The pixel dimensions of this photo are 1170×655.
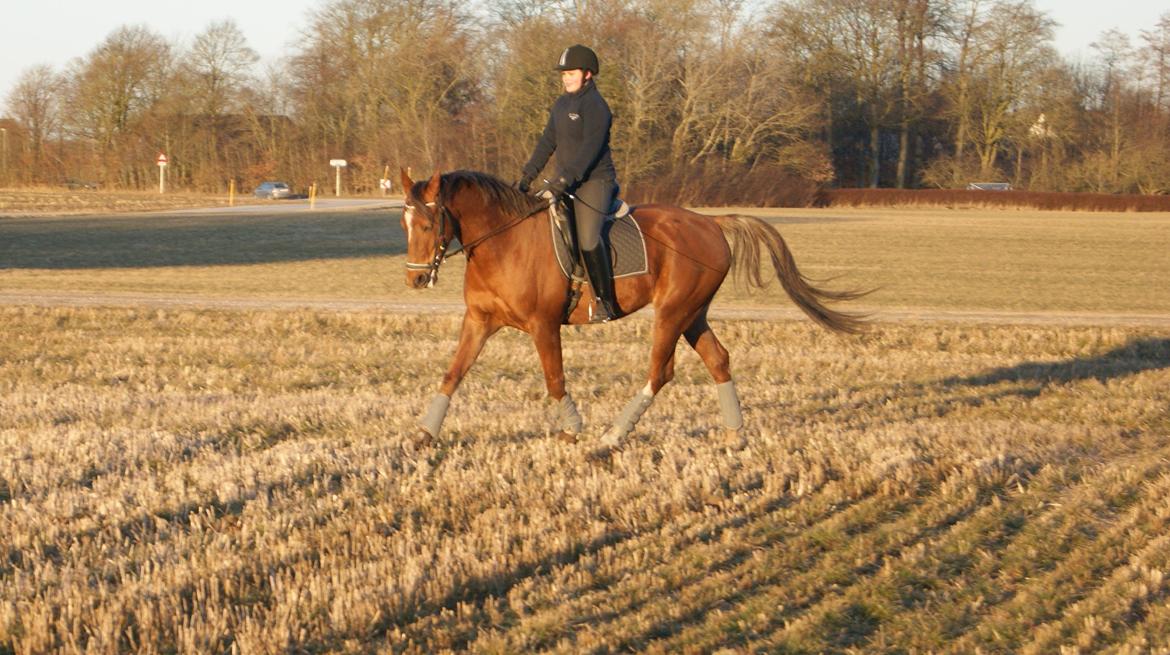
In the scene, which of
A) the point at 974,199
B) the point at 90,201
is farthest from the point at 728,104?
the point at 90,201

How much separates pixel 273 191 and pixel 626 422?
251ft

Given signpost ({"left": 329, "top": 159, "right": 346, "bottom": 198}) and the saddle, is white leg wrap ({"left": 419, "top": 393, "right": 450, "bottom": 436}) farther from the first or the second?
signpost ({"left": 329, "top": 159, "right": 346, "bottom": 198})

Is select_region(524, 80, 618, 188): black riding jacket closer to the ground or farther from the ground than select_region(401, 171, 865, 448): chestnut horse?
farther from the ground

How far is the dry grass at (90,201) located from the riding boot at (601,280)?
4957 centimetres

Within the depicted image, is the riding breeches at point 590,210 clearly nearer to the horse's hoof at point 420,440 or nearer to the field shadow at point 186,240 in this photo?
the horse's hoof at point 420,440

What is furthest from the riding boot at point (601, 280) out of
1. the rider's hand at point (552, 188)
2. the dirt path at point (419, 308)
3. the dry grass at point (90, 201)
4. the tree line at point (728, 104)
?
the tree line at point (728, 104)

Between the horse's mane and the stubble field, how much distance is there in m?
1.64

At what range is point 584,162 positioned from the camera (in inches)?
366

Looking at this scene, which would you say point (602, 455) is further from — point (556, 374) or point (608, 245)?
point (608, 245)

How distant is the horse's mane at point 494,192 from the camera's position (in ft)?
30.4

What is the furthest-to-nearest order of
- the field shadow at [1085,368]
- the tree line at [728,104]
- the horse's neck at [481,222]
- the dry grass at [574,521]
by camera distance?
1. the tree line at [728,104]
2. the field shadow at [1085,368]
3. the horse's neck at [481,222]
4. the dry grass at [574,521]

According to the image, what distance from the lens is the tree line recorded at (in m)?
75.4

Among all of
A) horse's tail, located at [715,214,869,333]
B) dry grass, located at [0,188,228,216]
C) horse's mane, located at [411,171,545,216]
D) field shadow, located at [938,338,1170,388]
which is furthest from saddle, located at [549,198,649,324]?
dry grass, located at [0,188,228,216]

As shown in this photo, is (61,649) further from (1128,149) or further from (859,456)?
(1128,149)
